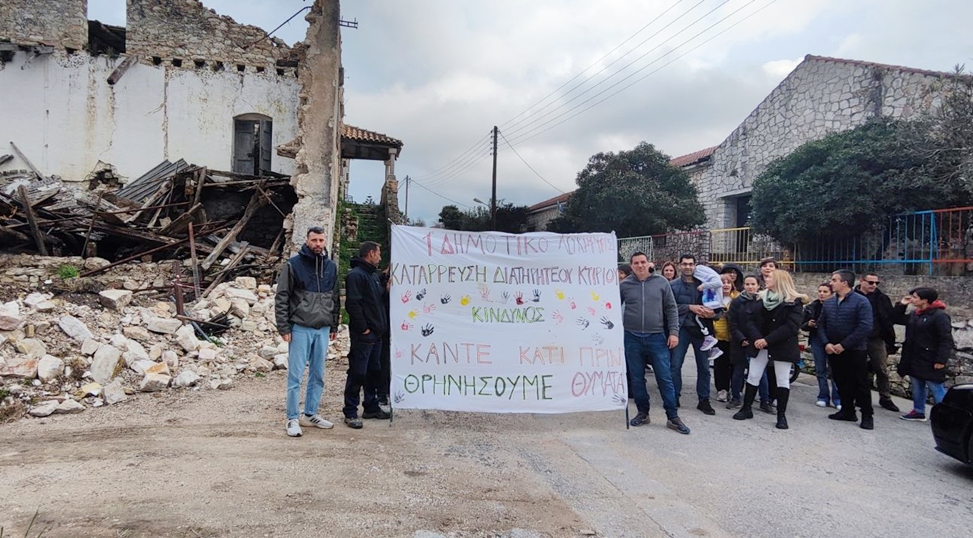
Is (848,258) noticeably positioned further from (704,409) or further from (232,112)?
(232,112)

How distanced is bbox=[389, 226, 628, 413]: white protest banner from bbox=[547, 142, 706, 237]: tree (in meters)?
13.7

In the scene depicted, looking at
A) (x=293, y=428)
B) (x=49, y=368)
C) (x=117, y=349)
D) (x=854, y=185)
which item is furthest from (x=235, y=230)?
(x=854, y=185)

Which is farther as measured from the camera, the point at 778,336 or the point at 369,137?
the point at 369,137

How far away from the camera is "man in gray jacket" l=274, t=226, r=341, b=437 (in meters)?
4.78

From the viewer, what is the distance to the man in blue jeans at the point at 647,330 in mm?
5430

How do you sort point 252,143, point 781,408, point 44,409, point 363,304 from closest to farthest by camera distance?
point 363,304, point 44,409, point 781,408, point 252,143

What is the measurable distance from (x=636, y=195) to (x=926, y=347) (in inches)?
523

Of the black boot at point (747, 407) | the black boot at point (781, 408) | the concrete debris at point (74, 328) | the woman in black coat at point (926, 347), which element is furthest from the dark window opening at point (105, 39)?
the woman in black coat at point (926, 347)

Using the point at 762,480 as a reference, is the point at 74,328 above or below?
above

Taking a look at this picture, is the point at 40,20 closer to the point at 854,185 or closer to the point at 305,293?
the point at 305,293

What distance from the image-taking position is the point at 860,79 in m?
15.3

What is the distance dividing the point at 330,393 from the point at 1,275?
7.85 meters

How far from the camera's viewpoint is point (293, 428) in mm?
4762

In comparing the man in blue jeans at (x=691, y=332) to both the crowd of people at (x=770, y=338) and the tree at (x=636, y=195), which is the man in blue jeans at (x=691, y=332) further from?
the tree at (x=636, y=195)
